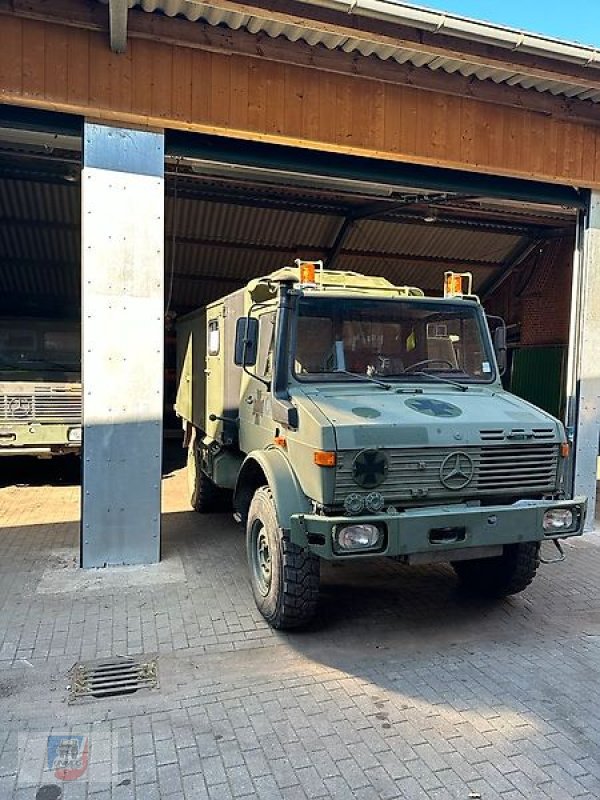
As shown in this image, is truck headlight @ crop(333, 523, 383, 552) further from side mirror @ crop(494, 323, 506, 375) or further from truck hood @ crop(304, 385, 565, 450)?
side mirror @ crop(494, 323, 506, 375)

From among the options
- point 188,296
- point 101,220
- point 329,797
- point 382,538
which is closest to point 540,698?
Result: point 382,538

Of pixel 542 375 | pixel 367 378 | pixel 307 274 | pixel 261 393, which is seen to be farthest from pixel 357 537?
pixel 542 375

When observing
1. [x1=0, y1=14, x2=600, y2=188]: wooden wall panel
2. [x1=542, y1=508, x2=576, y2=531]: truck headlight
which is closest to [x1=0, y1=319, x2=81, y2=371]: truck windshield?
[x1=0, y1=14, x2=600, y2=188]: wooden wall panel

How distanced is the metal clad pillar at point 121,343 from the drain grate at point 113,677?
5.57 ft

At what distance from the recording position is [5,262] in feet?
35.8

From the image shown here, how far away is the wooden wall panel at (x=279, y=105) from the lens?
5.09 m

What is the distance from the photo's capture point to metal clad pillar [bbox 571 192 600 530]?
7.14m

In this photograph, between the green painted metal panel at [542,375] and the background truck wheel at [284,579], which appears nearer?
the background truck wheel at [284,579]

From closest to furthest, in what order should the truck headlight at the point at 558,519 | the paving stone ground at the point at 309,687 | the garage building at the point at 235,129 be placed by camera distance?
the paving stone ground at the point at 309,687 < the truck headlight at the point at 558,519 < the garage building at the point at 235,129

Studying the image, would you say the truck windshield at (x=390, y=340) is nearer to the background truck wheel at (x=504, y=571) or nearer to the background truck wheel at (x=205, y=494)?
the background truck wheel at (x=504, y=571)

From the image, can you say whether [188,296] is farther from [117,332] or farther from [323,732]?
[323,732]

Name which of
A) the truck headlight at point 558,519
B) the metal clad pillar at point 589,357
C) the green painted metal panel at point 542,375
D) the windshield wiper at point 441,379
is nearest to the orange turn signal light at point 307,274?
the windshield wiper at point 441,379

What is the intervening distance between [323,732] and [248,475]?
7.30ft

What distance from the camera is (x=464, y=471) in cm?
393
